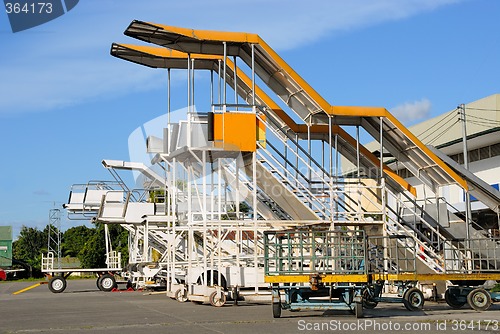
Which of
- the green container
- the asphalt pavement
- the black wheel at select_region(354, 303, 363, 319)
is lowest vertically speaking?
the asphalt pavement

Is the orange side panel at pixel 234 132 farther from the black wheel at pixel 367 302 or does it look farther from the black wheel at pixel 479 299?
the black wheel at pixel 479 299

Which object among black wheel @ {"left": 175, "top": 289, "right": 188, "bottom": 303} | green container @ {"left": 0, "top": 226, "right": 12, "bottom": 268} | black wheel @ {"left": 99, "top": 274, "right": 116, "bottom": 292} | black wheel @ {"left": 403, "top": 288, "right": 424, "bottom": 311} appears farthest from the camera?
green container @ {"left": 0, "top": 226, "right": 12, "bottom": 268}

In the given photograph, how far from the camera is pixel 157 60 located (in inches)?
1024

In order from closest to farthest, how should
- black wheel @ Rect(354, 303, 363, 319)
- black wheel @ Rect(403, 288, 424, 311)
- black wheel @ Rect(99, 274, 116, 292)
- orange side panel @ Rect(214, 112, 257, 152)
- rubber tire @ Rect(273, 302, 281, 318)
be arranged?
black wheel @ Rect(354, 303, 363, 319) → rubber tire @ Rect(273, 302, 281, 318) → black wheel @ Rect(403, 288, 424, 311) → orange side panel @ Rect(214, 112, 257, 152) → black wheel @ Rect(99, 274, 116, 292)

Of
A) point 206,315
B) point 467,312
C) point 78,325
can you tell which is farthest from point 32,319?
point 467,312

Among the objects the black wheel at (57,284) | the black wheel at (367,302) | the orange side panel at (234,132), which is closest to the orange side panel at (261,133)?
the orange side panel at (234,132)

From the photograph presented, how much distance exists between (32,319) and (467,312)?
10247mm

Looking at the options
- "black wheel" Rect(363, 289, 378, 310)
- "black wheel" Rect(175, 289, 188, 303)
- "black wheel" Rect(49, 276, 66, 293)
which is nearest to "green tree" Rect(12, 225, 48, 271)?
"black wheel" Rect(49, 276, 66, 293)

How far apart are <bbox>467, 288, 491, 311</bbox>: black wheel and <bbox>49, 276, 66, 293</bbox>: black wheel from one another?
20952mm

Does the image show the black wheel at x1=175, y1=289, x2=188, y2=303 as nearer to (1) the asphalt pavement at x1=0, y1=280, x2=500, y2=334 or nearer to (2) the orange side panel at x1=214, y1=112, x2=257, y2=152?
(1) the asphalt pavement at x1=0, y1=280, x2=500, y2=334

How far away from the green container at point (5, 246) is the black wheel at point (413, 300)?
58.6m

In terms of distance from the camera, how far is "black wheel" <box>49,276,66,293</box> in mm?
34062

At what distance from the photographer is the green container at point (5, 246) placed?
71.1 meters

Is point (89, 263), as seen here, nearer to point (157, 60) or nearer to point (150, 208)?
point (150, 208)
